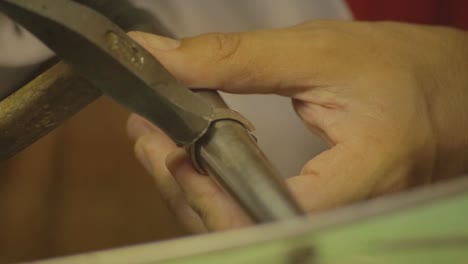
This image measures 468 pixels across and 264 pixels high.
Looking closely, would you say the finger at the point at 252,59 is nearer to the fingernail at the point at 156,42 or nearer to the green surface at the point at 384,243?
the fingernail at the point at 156,42

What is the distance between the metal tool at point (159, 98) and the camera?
31 cm

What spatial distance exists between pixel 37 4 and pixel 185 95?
0.28 feet

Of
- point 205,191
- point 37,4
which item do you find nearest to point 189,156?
point 205,191

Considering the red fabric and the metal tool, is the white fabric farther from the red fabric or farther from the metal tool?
the metal tool

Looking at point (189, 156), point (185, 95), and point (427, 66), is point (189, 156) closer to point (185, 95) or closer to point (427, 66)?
point (185, 95)

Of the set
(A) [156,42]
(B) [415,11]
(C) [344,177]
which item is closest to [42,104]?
(A) [156,42]

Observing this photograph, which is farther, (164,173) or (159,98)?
(164,173)

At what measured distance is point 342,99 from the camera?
446 millimetres

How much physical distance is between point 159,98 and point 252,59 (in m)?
0.10

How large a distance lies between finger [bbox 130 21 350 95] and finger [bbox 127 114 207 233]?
65mm

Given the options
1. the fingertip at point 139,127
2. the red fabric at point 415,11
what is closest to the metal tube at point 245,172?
the fingertip at point 139,127

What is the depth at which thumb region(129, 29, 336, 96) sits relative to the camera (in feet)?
1.30

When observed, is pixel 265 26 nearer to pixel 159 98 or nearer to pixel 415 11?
pixel 415 11

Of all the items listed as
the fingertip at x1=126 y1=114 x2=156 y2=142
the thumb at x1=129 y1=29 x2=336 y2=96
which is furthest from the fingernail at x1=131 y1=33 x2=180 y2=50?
the fingertip at x1=126 y1=114 x2=156 y2=142
